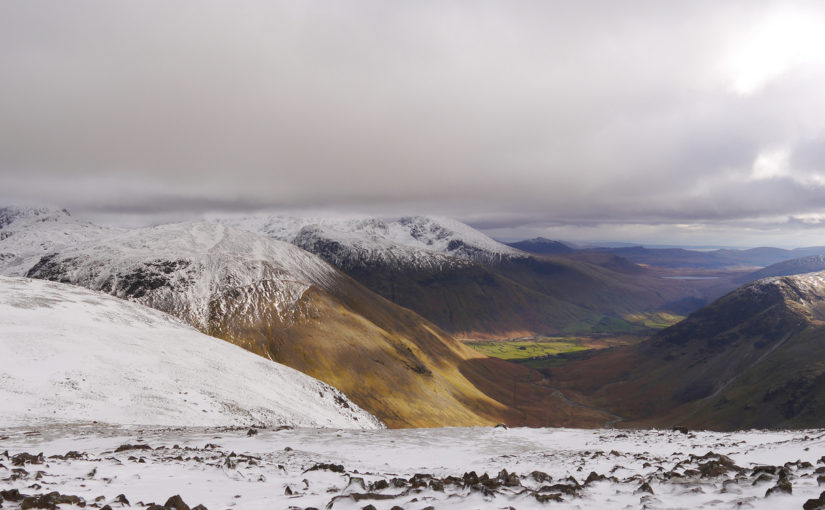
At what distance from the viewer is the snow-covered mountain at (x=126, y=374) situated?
98.3 ft

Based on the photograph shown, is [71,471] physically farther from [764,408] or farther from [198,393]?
[764,408]

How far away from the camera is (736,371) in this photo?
140500 millimetres

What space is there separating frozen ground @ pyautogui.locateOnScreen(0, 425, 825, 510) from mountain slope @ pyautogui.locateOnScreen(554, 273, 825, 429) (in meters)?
103

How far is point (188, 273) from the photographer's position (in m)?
122

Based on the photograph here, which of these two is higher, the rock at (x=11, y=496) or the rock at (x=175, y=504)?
the rock at (x=11, y=496)

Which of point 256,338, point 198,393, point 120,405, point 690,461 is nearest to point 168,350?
point 198,393

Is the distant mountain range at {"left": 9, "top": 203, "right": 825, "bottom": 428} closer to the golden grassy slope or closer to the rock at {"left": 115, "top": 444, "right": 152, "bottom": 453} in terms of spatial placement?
the golden grassy slope

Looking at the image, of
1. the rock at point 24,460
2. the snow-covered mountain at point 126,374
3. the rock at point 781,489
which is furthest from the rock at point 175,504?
the snow-covered mountain at point 126,374

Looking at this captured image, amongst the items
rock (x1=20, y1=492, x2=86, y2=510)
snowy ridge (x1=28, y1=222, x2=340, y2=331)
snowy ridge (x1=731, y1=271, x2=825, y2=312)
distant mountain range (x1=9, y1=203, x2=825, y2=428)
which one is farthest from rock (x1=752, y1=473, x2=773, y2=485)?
snowy ridge (x1=731, y1=271, x2=825, y2=312)

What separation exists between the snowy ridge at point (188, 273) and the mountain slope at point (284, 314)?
29 centimetres

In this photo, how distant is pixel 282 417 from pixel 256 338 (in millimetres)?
71540

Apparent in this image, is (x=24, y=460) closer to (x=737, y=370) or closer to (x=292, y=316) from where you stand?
(x=292, y=316)

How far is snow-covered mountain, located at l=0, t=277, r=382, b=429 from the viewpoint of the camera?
2995 cm

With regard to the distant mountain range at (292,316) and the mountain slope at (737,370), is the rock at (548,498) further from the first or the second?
the mountain slope at (737,370)
